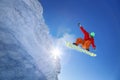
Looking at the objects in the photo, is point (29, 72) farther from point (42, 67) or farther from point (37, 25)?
point (37, 25)

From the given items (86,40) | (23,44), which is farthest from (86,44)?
(23,44)

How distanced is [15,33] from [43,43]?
7.63 metres

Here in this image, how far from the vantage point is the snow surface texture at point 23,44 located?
2541cm

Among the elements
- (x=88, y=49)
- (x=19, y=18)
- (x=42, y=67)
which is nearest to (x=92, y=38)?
(x=88, y=49)

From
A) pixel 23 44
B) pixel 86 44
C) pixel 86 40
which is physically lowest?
pixel 86 44

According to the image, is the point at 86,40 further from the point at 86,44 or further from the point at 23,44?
the point at 23,44

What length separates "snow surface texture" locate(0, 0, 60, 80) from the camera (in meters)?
25.4

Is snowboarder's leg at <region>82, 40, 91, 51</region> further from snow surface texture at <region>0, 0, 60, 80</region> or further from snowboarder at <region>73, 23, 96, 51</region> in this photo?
snow surface texture at <region>0, 0, 60, 80</region>

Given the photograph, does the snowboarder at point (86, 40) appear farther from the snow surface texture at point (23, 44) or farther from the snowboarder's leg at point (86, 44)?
the snow surface texture at point (23, 44)

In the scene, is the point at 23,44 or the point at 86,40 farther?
the point at 23,44

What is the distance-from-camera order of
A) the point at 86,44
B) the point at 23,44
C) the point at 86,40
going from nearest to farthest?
1. the point at 86,40
2. the point at 86,44
3. the point at 23,44

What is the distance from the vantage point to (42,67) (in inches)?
1204

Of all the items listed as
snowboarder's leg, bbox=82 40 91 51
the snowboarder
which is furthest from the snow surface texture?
snowboarder's leg, bbox=82 40 91 51

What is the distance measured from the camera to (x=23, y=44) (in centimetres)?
2773
